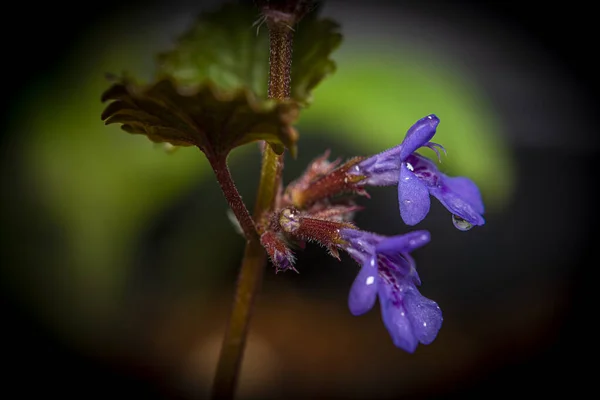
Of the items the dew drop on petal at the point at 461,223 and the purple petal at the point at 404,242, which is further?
the dew drop on petal at the point at 461,223

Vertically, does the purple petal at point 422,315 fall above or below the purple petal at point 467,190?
below

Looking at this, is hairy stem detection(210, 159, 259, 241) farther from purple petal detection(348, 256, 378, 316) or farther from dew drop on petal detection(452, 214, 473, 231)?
dew drop on petal detection(452, 214, 473, 231)

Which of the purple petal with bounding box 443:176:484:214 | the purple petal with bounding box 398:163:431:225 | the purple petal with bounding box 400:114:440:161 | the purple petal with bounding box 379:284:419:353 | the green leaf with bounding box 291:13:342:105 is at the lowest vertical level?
the purple petal with bounding box 379:284:419:353

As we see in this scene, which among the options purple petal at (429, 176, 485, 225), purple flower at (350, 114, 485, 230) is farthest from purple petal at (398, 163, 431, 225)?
purple petal at (429, 176, 485, 225)

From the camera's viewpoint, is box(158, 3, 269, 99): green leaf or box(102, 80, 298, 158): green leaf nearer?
box(102, 80, 298, 158): green leaf

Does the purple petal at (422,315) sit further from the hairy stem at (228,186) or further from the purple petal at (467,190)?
the hairy stem at (228,186)

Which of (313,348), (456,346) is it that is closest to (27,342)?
(313,348)

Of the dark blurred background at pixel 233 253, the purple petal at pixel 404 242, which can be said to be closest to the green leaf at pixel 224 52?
the purple petal at pixel 404 242

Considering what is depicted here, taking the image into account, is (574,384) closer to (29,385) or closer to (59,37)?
(29,385)
